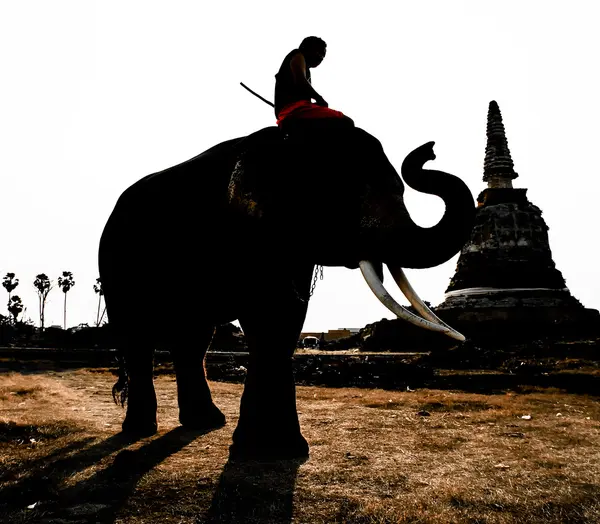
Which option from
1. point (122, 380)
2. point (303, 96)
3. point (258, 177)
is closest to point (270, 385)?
point (258, 177)

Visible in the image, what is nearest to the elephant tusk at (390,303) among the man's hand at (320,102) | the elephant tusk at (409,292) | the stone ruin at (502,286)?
the elephant tusk at (409,292)

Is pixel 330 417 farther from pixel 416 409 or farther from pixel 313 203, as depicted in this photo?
pixel 313 203

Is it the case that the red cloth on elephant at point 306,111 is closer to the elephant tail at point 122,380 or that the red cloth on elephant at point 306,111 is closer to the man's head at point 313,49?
the man's head at point 313,49

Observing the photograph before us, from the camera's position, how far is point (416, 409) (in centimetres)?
701

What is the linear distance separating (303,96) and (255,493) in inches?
126

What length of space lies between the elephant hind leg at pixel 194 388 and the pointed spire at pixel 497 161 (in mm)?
24716

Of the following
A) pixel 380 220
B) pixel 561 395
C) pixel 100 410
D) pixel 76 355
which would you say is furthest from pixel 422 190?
pixel 76 355

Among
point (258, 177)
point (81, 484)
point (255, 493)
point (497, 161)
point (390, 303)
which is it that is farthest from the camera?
point (497, 161)

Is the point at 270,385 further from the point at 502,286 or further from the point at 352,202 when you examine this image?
the point at 502,286

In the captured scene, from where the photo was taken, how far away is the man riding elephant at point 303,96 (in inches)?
187

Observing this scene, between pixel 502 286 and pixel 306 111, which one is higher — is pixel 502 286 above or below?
below

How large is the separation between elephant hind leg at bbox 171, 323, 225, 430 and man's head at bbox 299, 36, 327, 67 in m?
2.72

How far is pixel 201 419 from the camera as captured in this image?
5762mm

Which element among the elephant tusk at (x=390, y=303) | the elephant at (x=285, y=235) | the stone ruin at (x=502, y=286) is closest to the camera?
the elephant tusk at (x=390, y=303)
